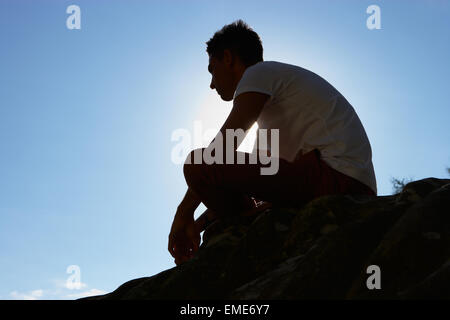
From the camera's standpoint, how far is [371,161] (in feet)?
15.6

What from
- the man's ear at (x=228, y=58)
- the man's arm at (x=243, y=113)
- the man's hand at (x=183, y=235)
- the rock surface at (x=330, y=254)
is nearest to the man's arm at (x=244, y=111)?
the man's arm at (x=243, y=113)

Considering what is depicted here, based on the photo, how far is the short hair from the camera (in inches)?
218

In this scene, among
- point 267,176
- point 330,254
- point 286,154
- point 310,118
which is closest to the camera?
point 330,254

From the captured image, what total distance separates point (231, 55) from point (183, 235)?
203 centimetres

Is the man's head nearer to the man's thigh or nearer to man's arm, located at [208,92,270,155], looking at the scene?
man's arm, located at [208,92,270,155]

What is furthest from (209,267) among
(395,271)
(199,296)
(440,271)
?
(440,271)

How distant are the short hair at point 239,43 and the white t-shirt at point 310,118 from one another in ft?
2.40

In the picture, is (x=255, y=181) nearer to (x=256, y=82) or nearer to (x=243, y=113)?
(x=243, y=113)

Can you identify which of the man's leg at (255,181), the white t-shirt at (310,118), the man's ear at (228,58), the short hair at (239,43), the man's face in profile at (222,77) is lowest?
the man's leg at (255,181)

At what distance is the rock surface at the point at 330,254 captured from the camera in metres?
3.04

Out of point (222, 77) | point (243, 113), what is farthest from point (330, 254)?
point (222, 77)

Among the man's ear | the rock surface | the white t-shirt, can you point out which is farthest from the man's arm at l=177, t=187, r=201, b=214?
the man's ear

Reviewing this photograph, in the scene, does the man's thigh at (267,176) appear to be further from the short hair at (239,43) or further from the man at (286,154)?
the short hair at (239,43)

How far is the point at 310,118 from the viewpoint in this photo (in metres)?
4.73
